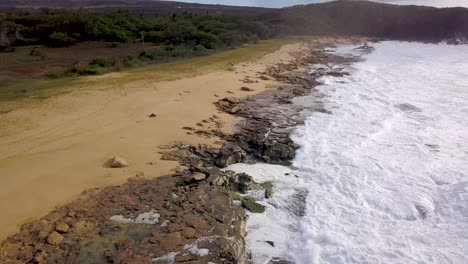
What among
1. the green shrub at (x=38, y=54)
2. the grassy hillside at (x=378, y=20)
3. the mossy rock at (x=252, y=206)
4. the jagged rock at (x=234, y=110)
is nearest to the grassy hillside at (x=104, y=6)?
the grassy hillside at (x=378, y=20)

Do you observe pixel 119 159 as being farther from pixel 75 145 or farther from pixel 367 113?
pixel 367 113

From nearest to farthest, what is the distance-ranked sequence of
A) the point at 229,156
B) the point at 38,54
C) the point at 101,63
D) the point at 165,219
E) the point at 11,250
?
1. the point at 11,250
2. the point at 165,219
3. the point at 229,156
4. the point at 101,63
5. the point at 38,54

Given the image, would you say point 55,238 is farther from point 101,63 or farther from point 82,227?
point 101,63

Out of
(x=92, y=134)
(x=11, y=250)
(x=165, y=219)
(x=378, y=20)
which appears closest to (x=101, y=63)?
(x=92, y=134)

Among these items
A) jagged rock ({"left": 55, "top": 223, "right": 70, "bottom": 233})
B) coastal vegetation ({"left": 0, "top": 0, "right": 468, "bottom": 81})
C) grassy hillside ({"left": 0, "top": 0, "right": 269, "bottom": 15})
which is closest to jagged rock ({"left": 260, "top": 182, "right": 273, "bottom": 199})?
jagged rock ({"left": 55, "top": 223, "right": 70, "bottom": 233})

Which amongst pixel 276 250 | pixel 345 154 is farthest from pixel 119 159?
pixel 345 154

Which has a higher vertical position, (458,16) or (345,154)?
(458,16)

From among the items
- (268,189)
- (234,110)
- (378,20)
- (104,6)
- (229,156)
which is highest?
(378,20)
